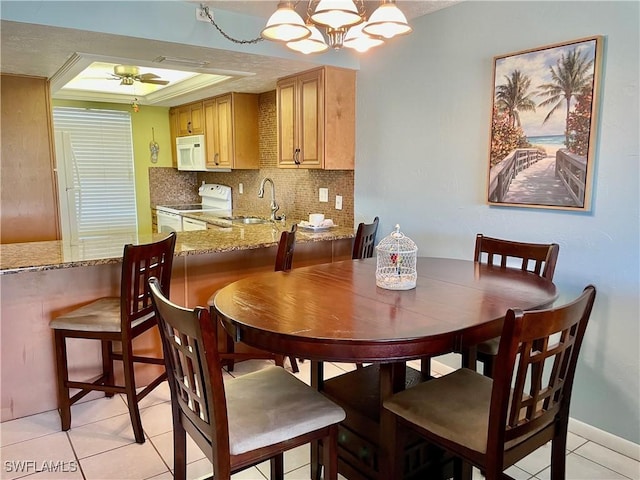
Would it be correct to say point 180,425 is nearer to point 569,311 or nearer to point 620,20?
point 569,311

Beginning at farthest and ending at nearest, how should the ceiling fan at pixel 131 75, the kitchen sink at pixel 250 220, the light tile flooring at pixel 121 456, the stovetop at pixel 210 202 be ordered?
the stovetop at pixel 210 202 → the kitchen sink at pixel 250 220 → the ceiling fan at pixel 131 75 → the light tile flooring at pixel 121 456

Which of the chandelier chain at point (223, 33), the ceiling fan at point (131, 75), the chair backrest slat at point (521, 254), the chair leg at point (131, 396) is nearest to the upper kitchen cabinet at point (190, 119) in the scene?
the ceiling fan at point (131, 75)

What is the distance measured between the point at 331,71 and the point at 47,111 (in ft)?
8.02

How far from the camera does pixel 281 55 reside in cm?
307

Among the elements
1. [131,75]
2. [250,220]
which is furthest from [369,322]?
[131,75]

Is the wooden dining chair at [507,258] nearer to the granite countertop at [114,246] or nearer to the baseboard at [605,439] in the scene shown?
the baseboard at [605,439]

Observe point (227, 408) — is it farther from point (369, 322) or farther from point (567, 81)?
point (567, 81)

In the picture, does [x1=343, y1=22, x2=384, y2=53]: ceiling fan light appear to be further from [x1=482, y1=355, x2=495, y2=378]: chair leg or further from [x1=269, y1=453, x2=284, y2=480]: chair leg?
[x1=269, y1=453, x2=284, y2=480]: chair leg

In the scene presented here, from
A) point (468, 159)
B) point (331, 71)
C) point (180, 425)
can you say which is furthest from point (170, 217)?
point (180, 425)

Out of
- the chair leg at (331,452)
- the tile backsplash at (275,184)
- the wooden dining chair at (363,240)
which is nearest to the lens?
the chair leg at (331,452)

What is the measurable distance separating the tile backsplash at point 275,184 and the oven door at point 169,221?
48cm

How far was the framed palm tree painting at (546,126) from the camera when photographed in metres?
2.11

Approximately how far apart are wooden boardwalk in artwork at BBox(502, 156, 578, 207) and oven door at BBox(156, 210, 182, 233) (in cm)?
363

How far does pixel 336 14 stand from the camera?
175cm
